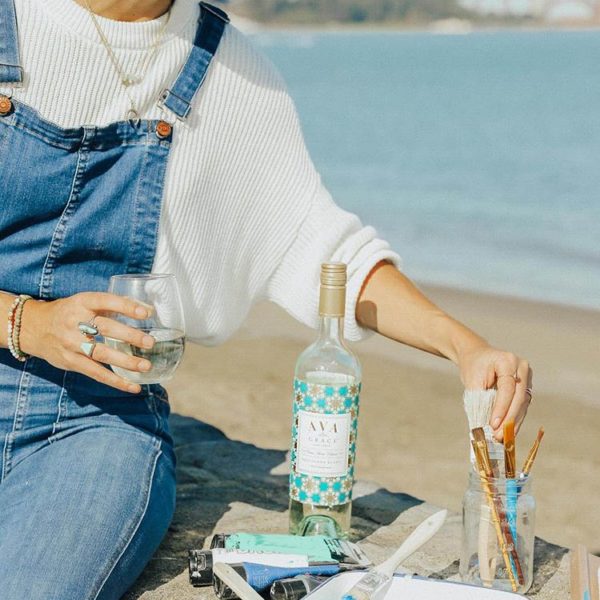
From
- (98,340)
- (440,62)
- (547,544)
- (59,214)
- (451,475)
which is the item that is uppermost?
(440,62)

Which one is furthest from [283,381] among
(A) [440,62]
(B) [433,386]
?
(A) [440,62]

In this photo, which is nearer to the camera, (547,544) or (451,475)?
(547,544)

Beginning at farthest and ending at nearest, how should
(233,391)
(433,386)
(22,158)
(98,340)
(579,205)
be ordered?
(579,205) → (433,386) → (233,391) → (22,158) → (98,340)

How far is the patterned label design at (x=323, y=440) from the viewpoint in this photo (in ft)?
8.25

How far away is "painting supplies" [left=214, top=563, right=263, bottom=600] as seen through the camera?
7.23 feet

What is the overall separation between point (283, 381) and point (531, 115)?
2241 cm

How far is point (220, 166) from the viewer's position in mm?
2803

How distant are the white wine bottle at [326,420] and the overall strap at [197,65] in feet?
2.07

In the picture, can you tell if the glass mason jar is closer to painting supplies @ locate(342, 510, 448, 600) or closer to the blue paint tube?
painting supplies @ locate(342, 510, 448, 600)

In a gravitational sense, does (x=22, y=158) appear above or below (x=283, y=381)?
above

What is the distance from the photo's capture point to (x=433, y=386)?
6941mm

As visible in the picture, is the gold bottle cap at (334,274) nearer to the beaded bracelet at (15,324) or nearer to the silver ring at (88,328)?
the silver ring at (88,328)

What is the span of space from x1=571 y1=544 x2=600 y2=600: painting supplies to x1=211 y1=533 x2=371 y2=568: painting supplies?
474mm

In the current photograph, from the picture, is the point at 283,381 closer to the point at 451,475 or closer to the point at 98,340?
the point at 451,475
